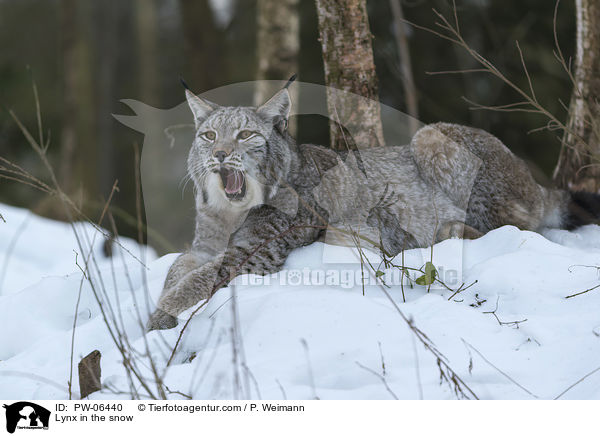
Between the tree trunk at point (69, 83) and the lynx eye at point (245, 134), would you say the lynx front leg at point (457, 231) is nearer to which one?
the lynx eye at point (245, 134)

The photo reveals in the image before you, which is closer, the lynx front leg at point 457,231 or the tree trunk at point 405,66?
the tree trunk at point 405,66

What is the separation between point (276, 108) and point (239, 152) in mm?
472

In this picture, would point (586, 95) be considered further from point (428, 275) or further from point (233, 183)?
point (233, 183)

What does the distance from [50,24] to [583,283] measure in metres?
17.1

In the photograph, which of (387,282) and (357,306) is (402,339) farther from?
(387,282)

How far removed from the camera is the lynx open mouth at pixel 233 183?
3988 mm

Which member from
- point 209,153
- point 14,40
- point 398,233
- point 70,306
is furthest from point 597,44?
point 14,40

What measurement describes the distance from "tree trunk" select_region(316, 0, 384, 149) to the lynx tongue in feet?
3.70

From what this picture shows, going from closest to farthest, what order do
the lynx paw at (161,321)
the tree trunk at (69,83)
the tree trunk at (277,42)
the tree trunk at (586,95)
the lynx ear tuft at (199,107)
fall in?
the lynx paw at (161,321) < the lynx ear tuft at (199,107) < the tree trunk at (586,95) < the tree trunk at (277,42) < the tree trunk at (69,83)

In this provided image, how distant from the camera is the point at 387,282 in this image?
355cm

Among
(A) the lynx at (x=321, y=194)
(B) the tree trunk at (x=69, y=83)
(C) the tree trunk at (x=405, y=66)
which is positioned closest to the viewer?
(A) the lynx at (x=321, y=194)
